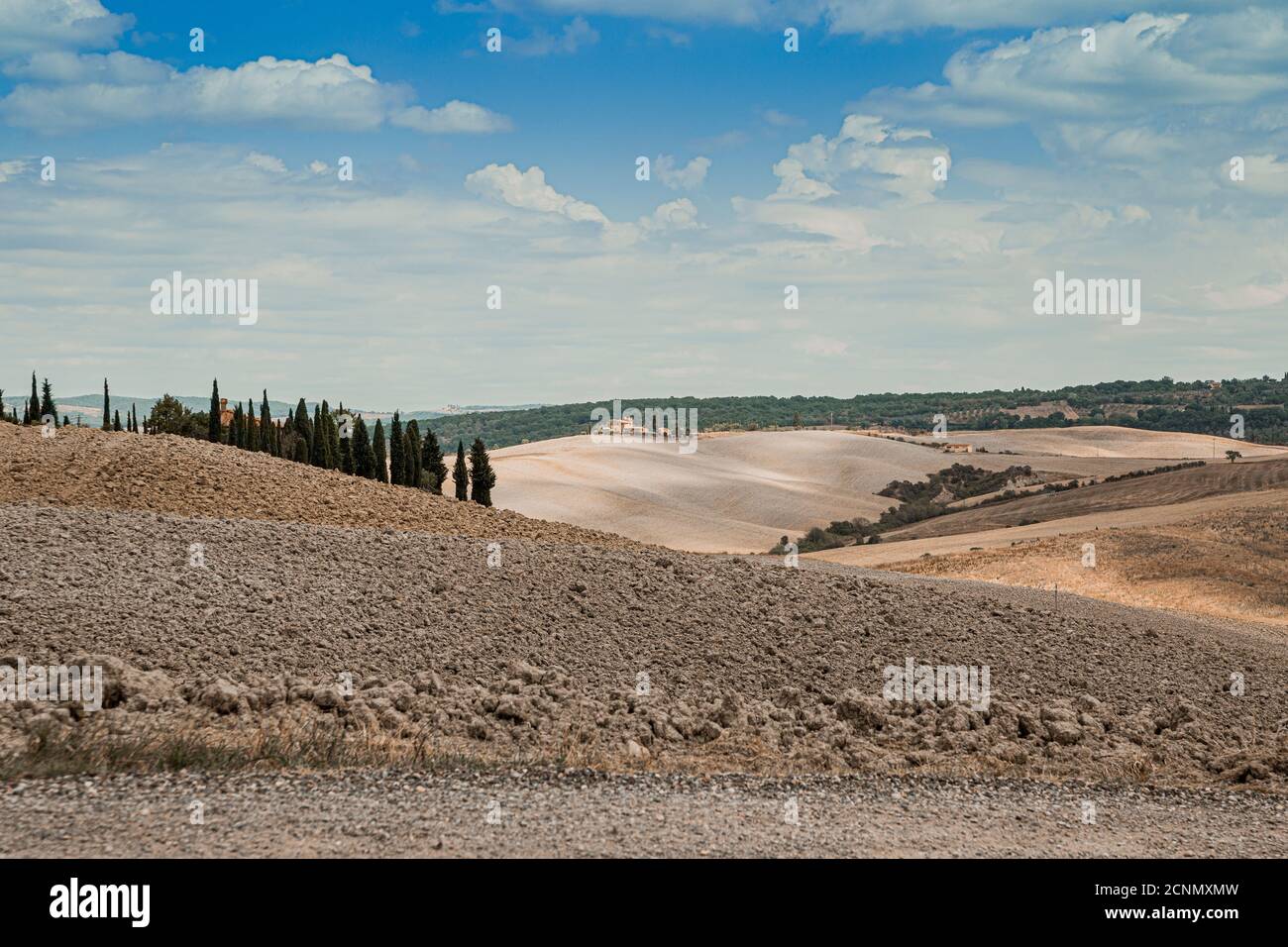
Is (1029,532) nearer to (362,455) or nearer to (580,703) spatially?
(362,455)

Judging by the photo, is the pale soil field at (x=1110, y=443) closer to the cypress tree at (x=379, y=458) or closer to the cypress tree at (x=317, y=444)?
the cypress tree at (x=379, y=458)

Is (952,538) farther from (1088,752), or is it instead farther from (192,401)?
(192,401)

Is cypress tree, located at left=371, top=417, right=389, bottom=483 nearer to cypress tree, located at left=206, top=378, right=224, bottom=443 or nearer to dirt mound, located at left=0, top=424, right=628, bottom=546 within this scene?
cypress tree, located at left=206, top=378, right=224, bottom=443

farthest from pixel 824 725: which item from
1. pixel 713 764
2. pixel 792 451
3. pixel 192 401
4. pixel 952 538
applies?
pixel 192 401

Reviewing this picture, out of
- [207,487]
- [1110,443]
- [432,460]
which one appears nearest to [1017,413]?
[1110,443]

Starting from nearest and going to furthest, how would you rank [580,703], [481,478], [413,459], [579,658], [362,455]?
[580,703], [579,658], [481,478], [413,459], [362,455]
